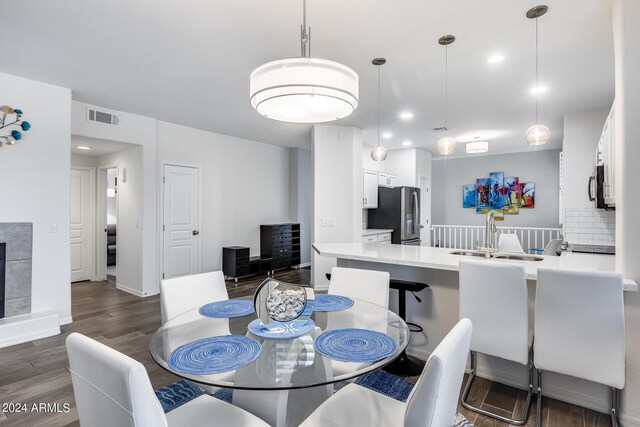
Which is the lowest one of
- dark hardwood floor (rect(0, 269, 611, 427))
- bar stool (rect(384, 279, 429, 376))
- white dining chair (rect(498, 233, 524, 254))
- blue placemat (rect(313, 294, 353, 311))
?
dark hardwood floor (rect(0, 269, 611, 427))

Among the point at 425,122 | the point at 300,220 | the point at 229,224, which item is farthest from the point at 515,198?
the point at 229,224

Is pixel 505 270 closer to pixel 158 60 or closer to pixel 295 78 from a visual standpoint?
pixel 295 78

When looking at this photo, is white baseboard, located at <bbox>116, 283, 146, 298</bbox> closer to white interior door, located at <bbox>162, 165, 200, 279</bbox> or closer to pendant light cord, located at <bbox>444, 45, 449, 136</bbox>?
white interior door, located at <bbox>162, 165, 200, 279</bbox>

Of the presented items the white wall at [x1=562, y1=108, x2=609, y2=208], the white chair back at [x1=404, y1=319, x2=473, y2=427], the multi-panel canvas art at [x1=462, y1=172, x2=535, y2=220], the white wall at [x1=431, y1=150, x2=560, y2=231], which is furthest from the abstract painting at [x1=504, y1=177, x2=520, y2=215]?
the white chair back at [x1=404, y1=319, x2=473, y2=427]

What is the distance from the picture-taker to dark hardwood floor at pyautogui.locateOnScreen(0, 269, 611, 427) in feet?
6.86

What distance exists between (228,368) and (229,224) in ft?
17.1

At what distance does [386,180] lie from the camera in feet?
22.7

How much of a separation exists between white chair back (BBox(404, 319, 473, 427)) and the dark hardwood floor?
130cm

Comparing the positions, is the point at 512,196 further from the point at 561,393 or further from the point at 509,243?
the point at 561,393

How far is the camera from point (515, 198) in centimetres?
789

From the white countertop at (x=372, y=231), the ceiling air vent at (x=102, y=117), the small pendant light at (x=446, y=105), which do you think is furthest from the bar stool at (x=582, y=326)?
the ceiling air vent at (x=102, y=117)

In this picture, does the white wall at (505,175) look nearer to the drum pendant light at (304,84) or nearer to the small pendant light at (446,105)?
the small pendant light at (446,105)

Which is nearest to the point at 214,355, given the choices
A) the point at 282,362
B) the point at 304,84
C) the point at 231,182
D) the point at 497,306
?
the point at 282,362

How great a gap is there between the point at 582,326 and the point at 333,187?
3.98m
